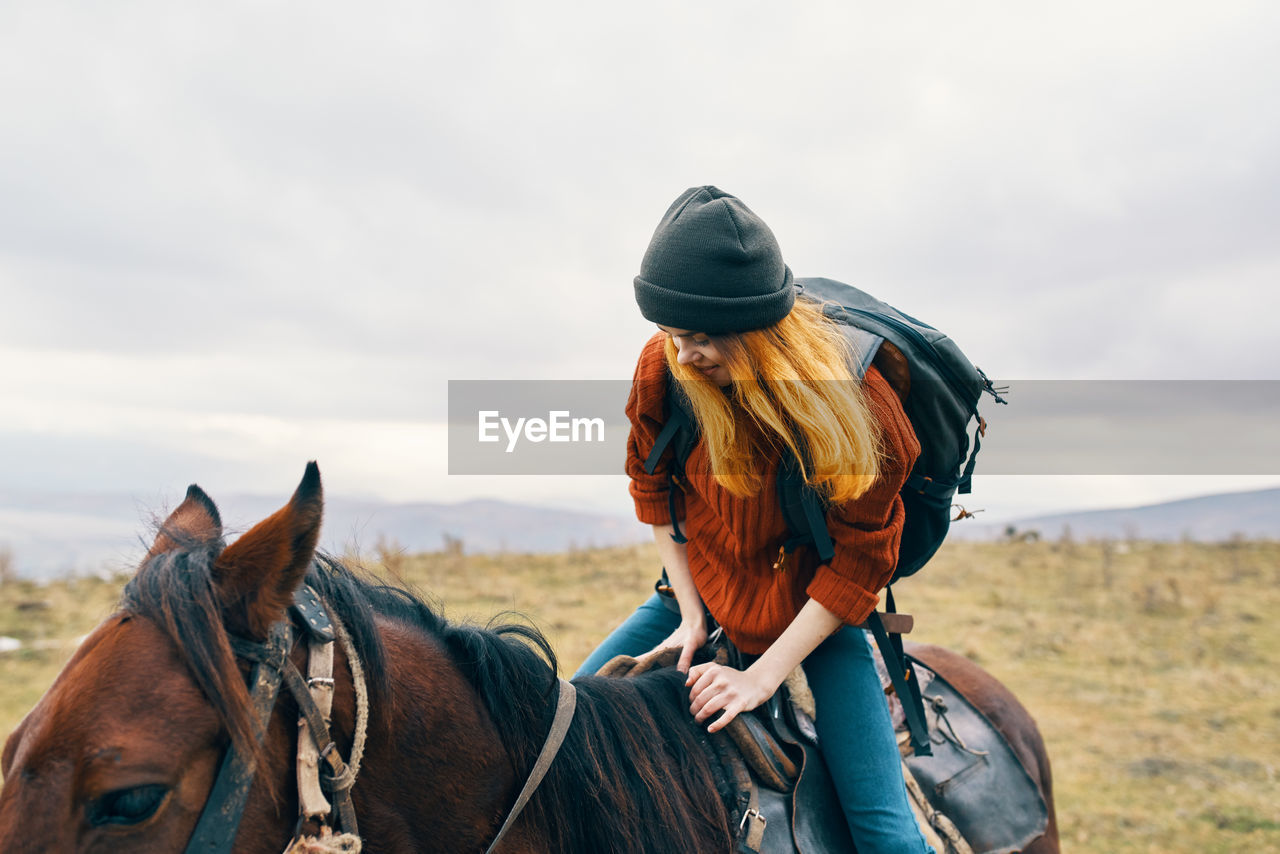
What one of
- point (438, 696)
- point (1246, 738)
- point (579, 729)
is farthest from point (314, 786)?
point (1246, 738)

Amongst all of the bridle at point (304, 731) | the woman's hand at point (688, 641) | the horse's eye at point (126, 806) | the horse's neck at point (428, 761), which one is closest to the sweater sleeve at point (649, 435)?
the woman's hand at point (688, 641)

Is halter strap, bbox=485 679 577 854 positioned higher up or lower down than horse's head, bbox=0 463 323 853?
lower down

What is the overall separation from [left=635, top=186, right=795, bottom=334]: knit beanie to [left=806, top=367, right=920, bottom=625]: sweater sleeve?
0.44 metres

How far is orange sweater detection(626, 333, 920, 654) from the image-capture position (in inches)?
92.7

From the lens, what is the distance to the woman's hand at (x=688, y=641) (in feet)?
8.85

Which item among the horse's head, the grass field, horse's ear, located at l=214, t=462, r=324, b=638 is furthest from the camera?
the grass field

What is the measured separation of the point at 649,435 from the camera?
2.82 metres

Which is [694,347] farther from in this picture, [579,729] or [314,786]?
[314,786]

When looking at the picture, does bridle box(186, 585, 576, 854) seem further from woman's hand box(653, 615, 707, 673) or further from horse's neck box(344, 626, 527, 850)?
woman's hand box(653, 615, 707, 673)

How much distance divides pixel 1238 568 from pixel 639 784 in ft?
65.8

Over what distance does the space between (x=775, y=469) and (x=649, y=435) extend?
534 millimetres

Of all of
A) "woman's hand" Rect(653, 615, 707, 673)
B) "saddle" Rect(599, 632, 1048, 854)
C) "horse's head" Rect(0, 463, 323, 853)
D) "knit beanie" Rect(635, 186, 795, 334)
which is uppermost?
"knit beanie" Rect(635, 186, 795, 334)

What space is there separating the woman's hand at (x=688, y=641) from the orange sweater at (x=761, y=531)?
95 mm

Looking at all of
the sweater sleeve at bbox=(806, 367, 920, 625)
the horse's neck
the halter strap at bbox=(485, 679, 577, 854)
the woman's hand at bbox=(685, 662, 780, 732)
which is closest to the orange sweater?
the sweater sleeve at bbox=(806, 367, 920, 625)
